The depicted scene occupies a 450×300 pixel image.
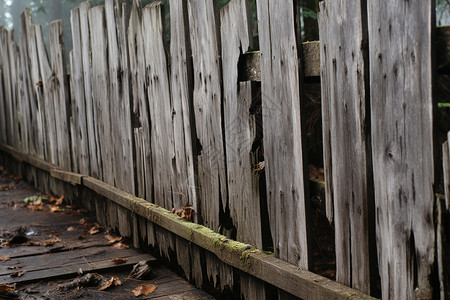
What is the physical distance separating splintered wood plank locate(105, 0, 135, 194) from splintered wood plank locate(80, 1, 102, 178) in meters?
0.54

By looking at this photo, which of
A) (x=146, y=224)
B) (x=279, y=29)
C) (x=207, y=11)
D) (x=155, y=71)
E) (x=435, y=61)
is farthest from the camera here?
(x=146, y=224)

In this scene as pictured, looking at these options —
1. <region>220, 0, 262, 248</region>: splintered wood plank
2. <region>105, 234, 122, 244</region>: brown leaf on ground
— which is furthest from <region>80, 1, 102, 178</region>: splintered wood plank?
<region>220, 0, 262, 248</region>: splintered wood plank

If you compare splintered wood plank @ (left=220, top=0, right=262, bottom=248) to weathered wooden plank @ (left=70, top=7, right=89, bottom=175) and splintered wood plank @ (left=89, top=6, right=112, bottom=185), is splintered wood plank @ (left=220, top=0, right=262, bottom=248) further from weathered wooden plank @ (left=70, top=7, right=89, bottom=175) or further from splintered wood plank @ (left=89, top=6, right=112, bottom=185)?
weathered wooden plank @ (left=70, top=7, right=89, bottom=175)

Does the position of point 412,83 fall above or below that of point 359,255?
above

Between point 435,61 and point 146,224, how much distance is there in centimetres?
300

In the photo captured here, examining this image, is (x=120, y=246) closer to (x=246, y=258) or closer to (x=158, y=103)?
(x=158, y=103)

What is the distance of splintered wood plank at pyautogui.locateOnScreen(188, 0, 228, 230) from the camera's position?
3.16 metres

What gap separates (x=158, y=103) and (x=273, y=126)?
1.49m

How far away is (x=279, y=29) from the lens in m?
2.58

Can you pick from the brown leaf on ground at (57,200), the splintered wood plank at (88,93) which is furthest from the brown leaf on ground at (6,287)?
the brown leaf on ground at (57,200)

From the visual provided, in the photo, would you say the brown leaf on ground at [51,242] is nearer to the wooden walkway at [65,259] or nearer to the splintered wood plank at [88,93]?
the wooden walkway at [65,259]

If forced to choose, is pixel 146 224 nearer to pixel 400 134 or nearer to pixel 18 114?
pixel 400 134

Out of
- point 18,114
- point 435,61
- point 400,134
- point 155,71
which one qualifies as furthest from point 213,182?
point 18,114

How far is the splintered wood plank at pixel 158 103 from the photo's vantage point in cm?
381
